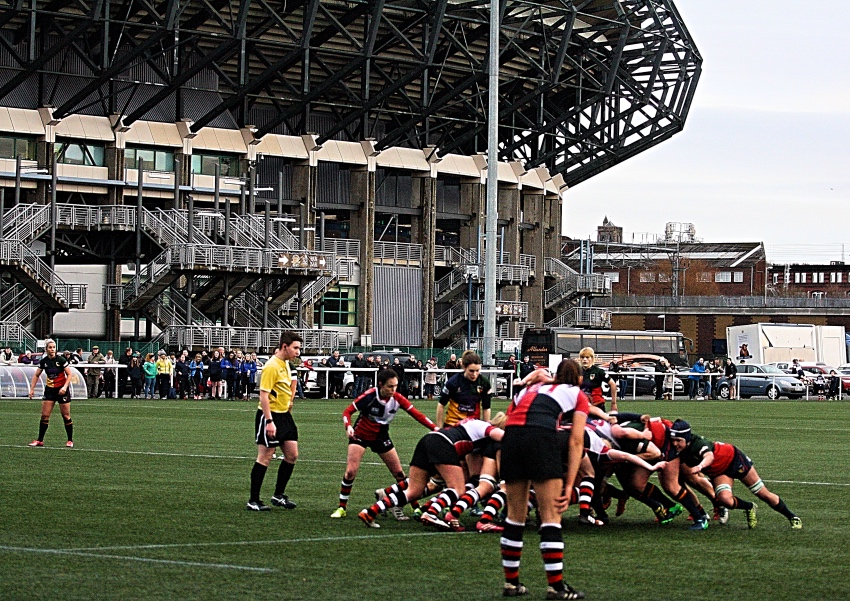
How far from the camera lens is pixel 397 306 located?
73.3 meters

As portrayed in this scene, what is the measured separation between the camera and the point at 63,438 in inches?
974

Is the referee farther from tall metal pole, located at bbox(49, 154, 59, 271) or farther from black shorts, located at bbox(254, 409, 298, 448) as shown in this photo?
tall metal pole, located at bbox(49, 154, 59, 271)

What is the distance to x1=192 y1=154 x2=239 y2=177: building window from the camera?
6644 cm

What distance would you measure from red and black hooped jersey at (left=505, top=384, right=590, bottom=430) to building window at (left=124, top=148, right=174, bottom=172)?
56137mm

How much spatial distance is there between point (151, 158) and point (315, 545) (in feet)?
181

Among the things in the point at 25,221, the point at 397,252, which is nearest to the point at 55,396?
the point at 25,221

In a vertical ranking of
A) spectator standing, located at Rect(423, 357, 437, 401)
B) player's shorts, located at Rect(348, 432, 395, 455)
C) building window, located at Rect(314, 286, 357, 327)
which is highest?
building window, located at Rect(314, 286, 357, 327)

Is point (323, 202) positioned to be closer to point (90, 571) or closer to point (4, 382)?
point (4, 382)

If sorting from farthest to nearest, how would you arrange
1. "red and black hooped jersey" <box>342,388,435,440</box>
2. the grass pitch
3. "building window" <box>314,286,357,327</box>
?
"building window" <box>314,286,357,327</box>
"red and black hooped jersey" <box>342,388,435,440</box>
the grass pitch

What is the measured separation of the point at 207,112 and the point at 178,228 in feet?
32.2

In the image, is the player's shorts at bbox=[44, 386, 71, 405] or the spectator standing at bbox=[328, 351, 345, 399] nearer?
the player's shorts at bbox=[44, 386, 71, 405]

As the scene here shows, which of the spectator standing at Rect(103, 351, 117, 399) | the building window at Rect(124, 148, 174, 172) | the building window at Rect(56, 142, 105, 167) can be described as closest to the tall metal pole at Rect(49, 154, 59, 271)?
the building window at Rect(56, 142, 105, 167)

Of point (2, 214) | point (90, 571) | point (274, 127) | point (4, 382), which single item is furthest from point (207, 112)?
point (90, 571)

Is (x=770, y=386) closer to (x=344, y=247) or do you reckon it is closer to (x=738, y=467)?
(x=344, y=247)
